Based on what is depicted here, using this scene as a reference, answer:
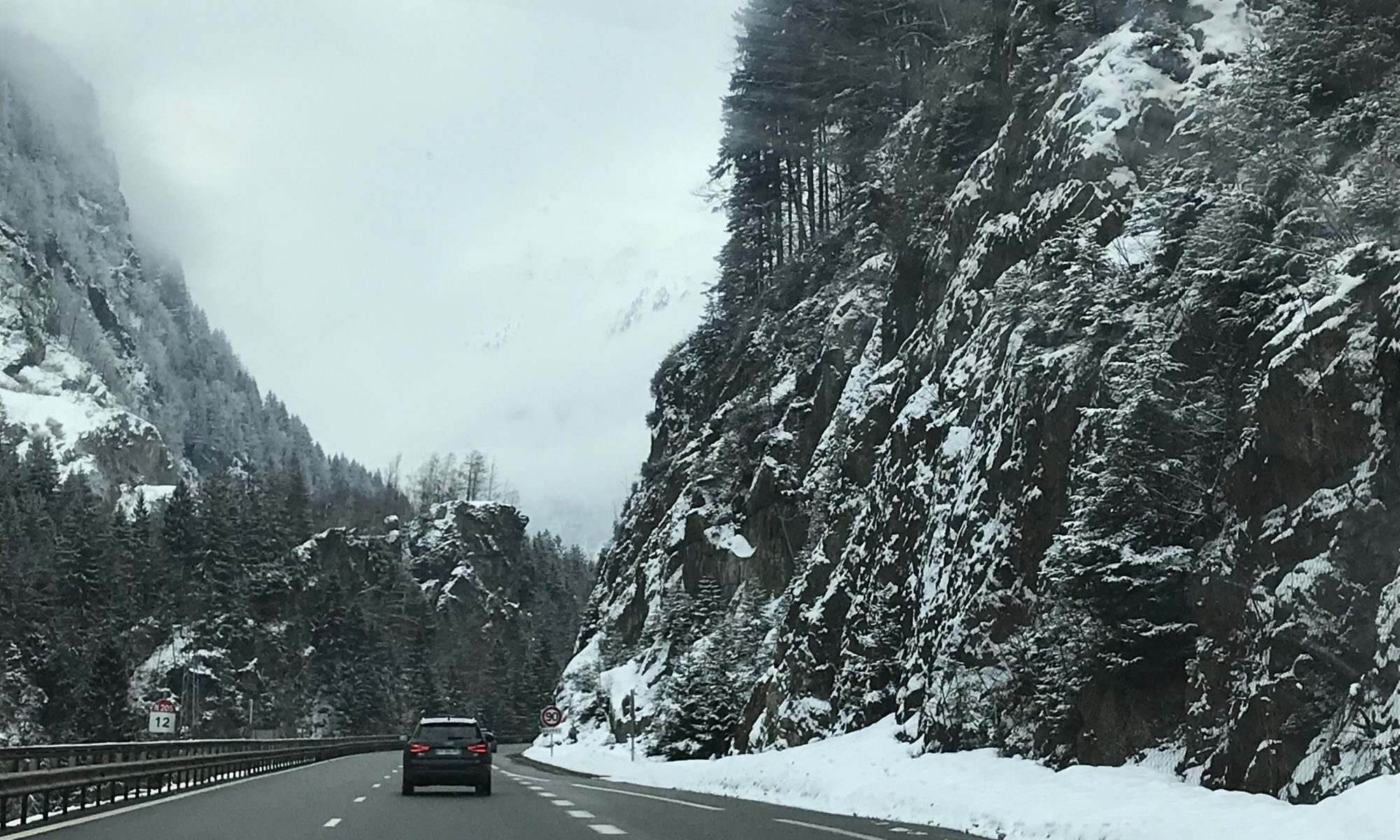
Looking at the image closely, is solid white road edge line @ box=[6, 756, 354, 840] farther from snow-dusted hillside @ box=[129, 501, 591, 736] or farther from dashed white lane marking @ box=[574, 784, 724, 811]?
snow-dusted hillside @ box=[129, 501, 591, 736]

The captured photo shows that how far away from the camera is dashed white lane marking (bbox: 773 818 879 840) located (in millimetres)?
15578

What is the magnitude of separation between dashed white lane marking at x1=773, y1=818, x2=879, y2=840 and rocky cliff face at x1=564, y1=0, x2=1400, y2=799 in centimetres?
499

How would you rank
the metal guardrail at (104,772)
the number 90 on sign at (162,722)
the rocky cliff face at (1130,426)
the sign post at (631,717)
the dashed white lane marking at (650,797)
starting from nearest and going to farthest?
1. the rocky cliff face at (1130,426)
2. the metal guardrail at (104,772)
3. the dashed white lane marking at (650,797)
4. the sign post at (631,717)
5. the number 90 on sign at (162,722)

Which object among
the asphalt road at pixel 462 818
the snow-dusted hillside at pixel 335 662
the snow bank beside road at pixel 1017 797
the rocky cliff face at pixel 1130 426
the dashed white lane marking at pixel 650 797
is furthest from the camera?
the snow-dusted hillside at pixel 335 662

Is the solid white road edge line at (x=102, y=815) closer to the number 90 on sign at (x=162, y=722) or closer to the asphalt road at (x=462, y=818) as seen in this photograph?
the asphalt road at (x=462, y=818)

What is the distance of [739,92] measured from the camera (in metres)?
74.8

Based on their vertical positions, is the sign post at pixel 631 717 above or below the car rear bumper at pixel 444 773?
above

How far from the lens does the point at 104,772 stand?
78.2 ft

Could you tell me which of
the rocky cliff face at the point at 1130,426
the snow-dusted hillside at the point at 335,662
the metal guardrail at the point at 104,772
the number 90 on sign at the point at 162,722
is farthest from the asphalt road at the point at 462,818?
the snow-dusted hillside at the point at 335,662

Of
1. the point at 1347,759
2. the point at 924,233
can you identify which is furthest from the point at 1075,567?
the point at 924,233

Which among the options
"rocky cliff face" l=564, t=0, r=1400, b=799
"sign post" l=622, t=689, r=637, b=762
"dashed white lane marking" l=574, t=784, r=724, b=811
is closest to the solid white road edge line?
"dashed white lane marking" l=574, t=784, r=724, b=811

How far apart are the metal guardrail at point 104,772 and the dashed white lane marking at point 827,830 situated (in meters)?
9.54

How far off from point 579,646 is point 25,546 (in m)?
70.7

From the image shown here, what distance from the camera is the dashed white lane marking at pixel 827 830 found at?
15578 mm
